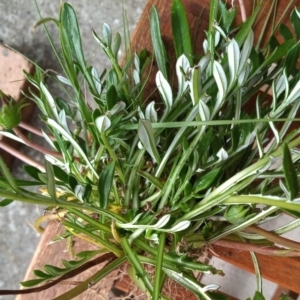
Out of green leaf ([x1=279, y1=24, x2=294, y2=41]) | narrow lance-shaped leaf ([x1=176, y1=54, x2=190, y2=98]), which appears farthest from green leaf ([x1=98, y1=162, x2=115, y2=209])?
green leaf ([x1=279, y1=24, x2=294, y2=41])

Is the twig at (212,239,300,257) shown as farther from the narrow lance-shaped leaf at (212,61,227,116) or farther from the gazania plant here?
the narrow lance-shaped leaf at (212,61,227,116)

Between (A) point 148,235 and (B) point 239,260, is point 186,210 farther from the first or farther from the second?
(B) point 239,260

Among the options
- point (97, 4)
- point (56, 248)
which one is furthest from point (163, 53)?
point (97, 4)

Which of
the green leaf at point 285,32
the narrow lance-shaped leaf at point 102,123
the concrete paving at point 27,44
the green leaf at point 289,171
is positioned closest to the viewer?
the green leaf at point 289,171

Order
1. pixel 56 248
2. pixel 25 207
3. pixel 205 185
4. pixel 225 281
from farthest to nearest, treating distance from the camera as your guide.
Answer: pixel 225 281
pixel 25 207
pixel 56 248
pixel 205 185

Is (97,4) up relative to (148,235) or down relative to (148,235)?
up

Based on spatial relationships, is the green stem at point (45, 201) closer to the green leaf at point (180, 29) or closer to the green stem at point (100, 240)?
the green stem at point (100, 240)

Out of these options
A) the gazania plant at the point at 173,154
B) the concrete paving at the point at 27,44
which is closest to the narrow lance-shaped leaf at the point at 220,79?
the gazania plant at the point at 173,154
